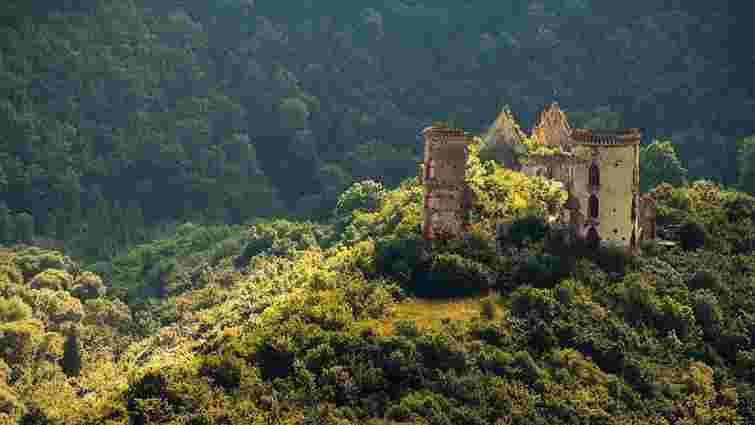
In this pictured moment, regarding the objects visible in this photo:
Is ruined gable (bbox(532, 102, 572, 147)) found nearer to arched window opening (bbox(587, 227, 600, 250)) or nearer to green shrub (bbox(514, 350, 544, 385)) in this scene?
arched window opening (bbox(587, 227, 600, 250))

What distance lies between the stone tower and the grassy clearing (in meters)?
5.50

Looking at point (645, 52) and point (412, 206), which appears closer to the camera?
point (412, 206)

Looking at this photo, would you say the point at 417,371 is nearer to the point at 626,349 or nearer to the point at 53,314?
the point at 626,349

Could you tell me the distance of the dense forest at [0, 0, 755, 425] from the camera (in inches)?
2623

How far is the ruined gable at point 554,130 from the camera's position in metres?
93.8

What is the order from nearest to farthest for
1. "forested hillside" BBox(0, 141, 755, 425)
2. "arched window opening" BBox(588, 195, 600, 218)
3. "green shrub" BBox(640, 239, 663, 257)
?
1. "forested hillside" BBox(0, 141, 755, 425)
2. "arched window opening" BBox(588, 195, 600, 218)
3. "green shrub" BBox(640, 239, 663, 257)

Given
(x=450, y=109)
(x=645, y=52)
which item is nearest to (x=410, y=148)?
Result: (x=450, y=109)

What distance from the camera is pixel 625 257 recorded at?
79.9 metres

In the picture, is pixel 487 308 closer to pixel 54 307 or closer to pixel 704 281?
pixel 704 281

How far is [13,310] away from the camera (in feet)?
309

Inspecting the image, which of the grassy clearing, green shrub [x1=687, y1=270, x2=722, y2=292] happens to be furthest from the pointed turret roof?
the grassy clearing

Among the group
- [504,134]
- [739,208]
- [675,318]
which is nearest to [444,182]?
[675,318]

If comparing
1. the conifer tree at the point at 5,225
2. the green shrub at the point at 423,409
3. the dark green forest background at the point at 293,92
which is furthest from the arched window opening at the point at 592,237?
the conifer tree at the point at 5,225

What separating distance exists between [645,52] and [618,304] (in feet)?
286
